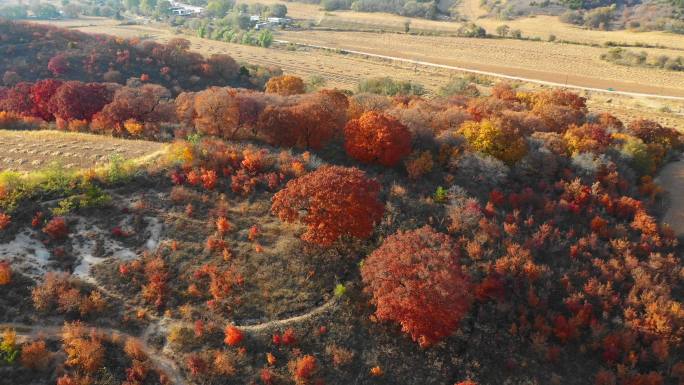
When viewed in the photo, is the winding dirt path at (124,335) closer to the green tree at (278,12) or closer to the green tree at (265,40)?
the green tree at (265,40)

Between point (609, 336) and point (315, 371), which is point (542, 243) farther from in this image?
point (315, 371)

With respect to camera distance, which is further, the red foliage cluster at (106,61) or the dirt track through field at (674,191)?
the red foliage cluster at (106,61)

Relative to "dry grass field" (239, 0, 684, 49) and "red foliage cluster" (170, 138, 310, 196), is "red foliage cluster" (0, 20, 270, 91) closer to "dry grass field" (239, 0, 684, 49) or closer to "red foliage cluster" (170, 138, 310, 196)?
"red foliage cluster" (170, 138, 310, 196)

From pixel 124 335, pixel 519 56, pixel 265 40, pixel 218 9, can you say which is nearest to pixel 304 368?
pixel 124 335

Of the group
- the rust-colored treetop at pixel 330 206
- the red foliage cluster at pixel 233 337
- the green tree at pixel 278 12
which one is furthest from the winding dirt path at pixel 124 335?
the green tree at pixel 278 12

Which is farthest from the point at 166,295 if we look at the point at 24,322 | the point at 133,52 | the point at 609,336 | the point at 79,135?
the point at 133,52

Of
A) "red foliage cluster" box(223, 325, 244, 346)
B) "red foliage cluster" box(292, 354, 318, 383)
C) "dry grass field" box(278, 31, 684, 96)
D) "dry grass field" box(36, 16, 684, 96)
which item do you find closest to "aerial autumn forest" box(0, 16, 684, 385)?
"red foliage cluster" box(292, 354, 318, 383)
